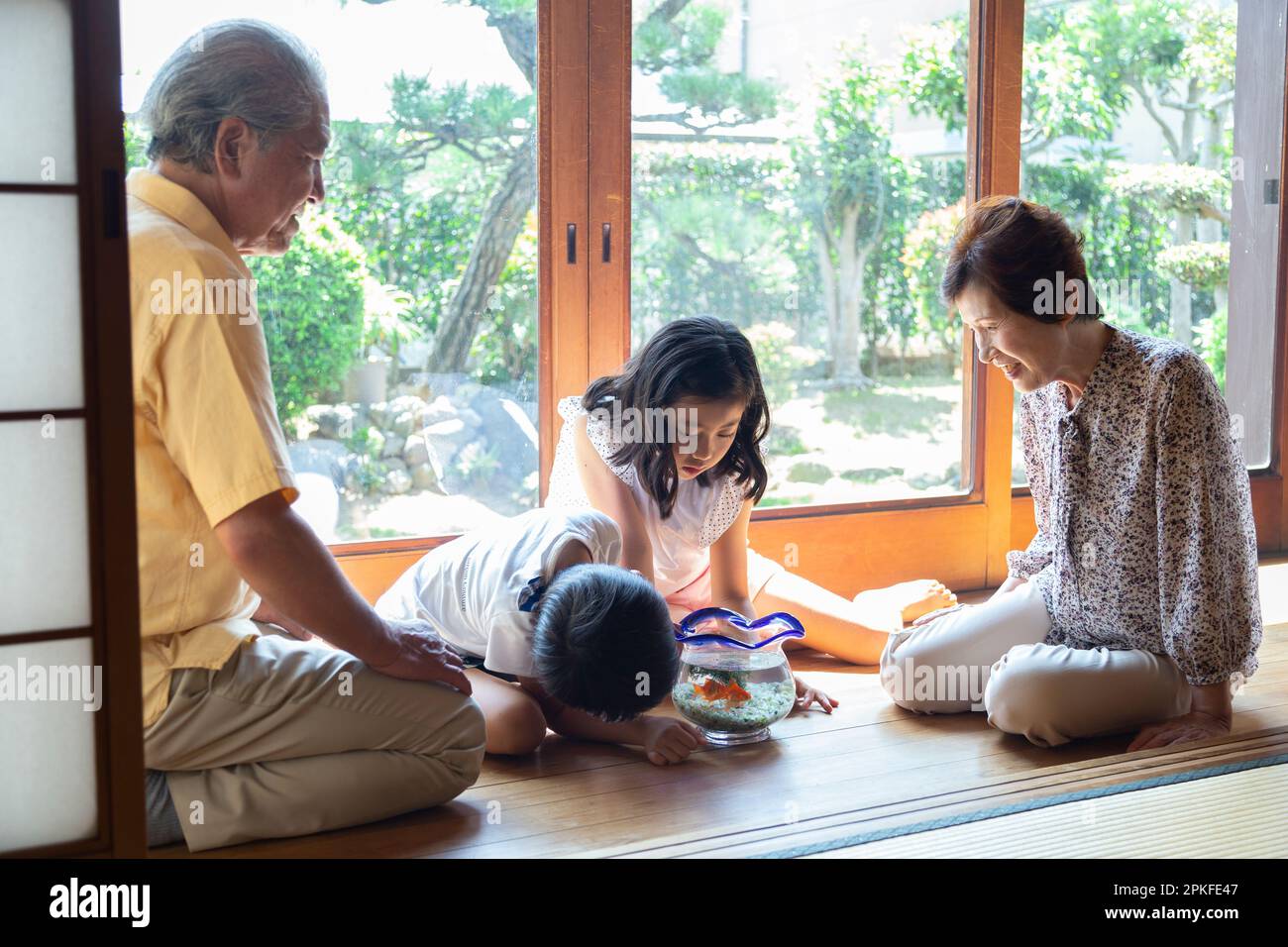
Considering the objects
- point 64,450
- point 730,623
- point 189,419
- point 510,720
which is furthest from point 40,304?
point 730,623

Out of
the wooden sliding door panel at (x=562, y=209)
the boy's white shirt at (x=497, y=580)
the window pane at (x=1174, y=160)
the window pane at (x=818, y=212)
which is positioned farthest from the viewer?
the window pane at (x=1174, y=160)

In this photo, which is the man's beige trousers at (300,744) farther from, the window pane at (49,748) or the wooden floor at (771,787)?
the window pane at (49,748)

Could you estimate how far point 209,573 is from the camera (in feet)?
6.07

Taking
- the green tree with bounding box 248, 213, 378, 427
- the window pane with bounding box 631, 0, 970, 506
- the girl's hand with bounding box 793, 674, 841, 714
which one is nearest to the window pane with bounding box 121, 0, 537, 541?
the green tree with bounding box 248, 213, 378, 427

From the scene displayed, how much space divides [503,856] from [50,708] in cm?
66

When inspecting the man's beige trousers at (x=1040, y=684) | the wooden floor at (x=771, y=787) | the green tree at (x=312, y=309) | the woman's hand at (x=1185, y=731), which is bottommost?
the wooden floor at (x=771, y=787)

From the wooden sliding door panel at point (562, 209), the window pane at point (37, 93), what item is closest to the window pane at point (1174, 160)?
the wooden sliding door panel at point (562, 209)

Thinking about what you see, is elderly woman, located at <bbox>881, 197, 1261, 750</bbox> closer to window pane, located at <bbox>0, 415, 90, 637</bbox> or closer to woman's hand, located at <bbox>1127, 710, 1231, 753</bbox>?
woman's hand, located at <bbox>1127, 710, 1231, 753</bbox>

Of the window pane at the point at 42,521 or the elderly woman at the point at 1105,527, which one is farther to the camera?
the elderly woman at the point at 1105,527

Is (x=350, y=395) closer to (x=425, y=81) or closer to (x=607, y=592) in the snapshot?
(x=425, y=81)

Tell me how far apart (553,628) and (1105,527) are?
107cm

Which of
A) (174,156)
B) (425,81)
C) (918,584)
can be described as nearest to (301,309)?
(425,81)

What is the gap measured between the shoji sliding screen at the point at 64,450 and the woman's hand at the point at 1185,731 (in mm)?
1635

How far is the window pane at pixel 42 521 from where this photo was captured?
4.75 feet
